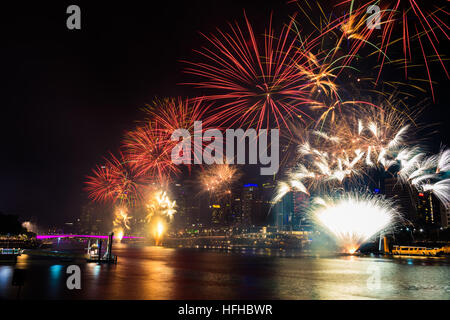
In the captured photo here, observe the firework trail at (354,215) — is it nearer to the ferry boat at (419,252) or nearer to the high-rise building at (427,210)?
the ferry boat at (419,252)

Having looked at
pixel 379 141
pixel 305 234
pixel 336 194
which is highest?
pixel 379 141

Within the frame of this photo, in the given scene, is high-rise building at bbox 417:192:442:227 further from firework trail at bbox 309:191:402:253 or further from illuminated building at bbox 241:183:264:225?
firework trail at bbox 309:191:402:253

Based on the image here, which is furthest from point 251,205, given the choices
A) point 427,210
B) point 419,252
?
point 419,252

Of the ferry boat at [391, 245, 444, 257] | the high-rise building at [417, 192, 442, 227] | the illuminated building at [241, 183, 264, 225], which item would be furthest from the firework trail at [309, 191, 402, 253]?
the illuminated building at [241, 183, 264, 225]

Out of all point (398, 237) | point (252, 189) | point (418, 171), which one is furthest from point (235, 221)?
point (418, 171)

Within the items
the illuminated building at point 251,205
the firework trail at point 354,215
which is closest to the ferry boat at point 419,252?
the firework trail at point 354,215

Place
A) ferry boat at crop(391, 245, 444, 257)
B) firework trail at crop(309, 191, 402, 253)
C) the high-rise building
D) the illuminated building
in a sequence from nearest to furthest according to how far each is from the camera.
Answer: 1. firework trail at crop(309, 191, 402, 253)
2. ferry boat at crop(391, 245, 444, 257)
3. the high-rise building
4. the illuminated building
